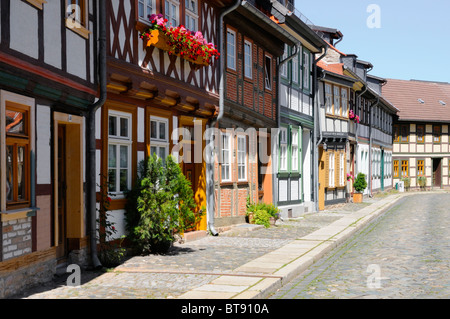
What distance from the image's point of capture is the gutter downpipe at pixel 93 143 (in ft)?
32.0

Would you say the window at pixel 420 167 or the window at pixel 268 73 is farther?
the window at pixel 420 167

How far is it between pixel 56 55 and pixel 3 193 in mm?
2314

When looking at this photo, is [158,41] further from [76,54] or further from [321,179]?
[321,179]

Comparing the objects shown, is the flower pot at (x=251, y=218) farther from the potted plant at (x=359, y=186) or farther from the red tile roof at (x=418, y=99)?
the red tile roof at (x=418, y=99)

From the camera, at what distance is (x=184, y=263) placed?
10.5 m

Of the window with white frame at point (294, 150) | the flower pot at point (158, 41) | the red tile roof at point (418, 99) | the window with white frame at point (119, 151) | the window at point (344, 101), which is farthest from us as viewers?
the red tile roof at point (418, 99)

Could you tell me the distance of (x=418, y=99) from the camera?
178 ft

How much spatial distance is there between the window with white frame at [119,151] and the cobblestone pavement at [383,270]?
356 cm

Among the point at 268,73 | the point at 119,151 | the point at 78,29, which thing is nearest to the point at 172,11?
the point at 119,151

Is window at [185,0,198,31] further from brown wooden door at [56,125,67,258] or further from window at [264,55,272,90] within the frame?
window at [264,55,272,90]

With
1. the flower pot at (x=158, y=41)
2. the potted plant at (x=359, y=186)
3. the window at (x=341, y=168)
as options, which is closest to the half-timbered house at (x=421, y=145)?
the potted plant at (x=359, y=186)

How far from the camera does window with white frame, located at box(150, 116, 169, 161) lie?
12.2 m

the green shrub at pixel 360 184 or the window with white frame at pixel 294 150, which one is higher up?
the window with white frame at pixel 294 150

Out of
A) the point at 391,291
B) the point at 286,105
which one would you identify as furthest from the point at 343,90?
the point at 391,291
